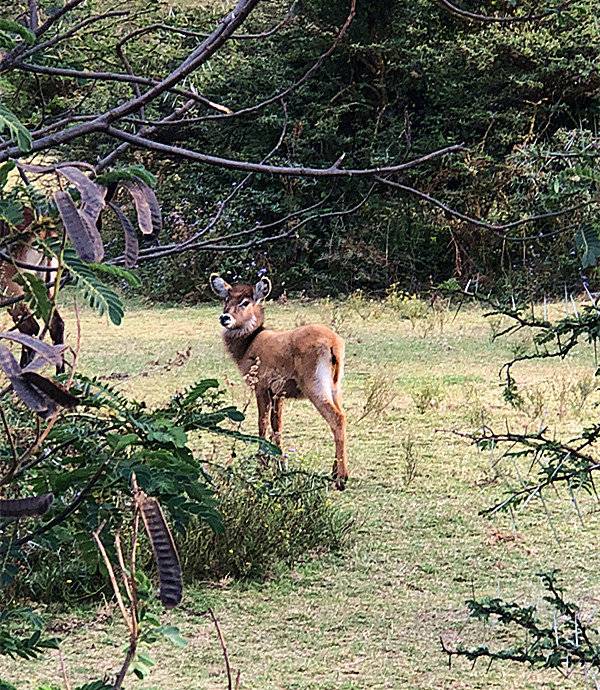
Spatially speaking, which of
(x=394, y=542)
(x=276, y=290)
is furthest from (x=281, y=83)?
(x=394, y=542)

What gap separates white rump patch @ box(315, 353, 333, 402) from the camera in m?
6.98

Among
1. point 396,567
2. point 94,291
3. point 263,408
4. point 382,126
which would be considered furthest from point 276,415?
point 382,126

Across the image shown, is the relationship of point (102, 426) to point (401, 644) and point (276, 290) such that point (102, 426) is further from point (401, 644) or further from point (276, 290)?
point (276, 290)

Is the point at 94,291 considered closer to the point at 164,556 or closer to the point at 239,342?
the point at 164,556

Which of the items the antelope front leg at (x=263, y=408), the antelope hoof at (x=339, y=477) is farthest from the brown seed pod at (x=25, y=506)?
the antelope front leg at (x=263, y=408)

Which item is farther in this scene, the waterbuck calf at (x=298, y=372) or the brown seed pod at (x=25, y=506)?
the waterbuck calf at (x=298, y=372)

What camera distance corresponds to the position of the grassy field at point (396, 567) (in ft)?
13.0

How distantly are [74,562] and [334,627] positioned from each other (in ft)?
3.59

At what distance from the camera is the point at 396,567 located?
518 centimetres

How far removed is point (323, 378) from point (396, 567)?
6.59 ft

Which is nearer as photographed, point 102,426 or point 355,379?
point 102,426

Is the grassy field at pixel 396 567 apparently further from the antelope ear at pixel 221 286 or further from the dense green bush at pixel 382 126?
the dense green bush at pixel 382 126

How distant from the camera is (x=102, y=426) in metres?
1.81

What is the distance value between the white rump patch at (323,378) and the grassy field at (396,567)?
48 cm
